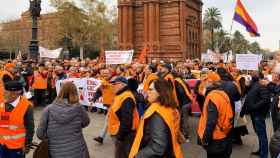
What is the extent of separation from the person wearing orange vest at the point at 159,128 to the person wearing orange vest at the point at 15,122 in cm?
172

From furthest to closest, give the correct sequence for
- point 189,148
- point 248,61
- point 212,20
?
point 212,20, point 248,61, point 189,148

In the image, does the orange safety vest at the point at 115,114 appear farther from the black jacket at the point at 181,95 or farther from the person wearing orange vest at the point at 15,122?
the black jacket at the point at 181,95

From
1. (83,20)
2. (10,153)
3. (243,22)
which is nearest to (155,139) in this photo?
(10,153)

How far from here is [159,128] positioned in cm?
358

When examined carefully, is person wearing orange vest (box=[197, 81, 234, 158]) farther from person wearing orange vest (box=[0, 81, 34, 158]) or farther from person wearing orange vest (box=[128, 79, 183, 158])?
person wearing orange vest (box=[0, 81, 34, 158])

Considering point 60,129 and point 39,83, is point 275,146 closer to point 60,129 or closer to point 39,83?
point 60,129

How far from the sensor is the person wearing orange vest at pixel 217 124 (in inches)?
190

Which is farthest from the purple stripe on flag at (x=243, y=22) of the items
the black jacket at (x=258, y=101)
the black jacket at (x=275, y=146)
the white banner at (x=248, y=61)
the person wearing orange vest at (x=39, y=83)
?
the black jacket at (x=275, y=146)

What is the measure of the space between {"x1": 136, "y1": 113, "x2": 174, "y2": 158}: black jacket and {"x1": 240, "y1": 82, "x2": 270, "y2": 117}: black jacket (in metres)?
3.71

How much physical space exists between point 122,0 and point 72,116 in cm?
2345

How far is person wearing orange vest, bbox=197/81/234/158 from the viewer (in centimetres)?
483

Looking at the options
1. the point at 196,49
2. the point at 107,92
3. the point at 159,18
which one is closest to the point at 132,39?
the point at 159,18

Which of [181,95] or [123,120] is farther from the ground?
[181,95]

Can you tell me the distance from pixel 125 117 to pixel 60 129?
1.10 meters
